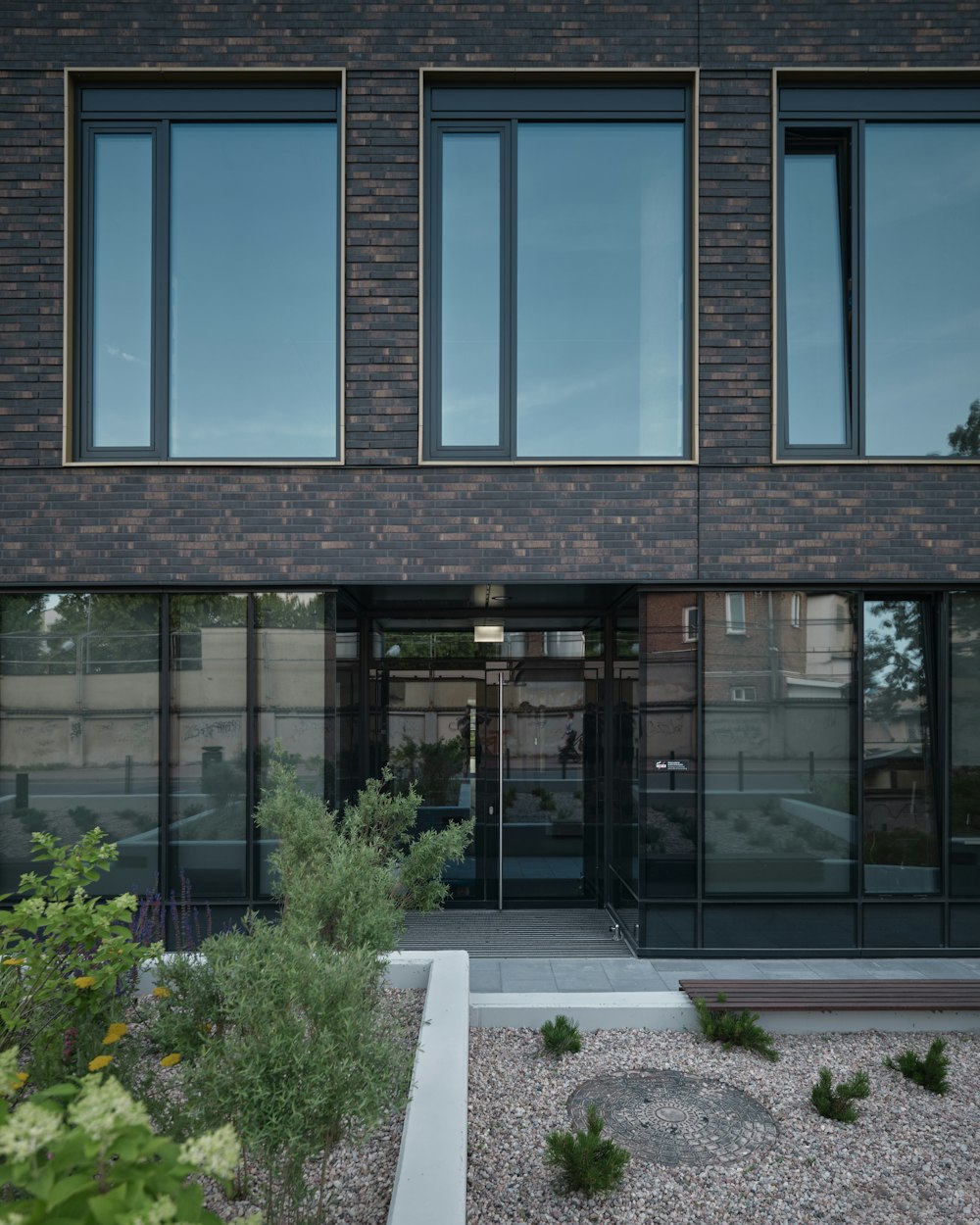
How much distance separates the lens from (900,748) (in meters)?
7.62

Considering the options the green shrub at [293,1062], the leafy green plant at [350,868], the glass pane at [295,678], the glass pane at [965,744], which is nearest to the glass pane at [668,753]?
the leafy green plant at [350,868]

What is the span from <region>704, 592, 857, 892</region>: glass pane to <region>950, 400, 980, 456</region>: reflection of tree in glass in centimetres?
174

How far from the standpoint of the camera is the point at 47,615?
751cm

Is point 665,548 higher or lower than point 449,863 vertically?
higher

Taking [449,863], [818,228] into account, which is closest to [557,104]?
[818,228]

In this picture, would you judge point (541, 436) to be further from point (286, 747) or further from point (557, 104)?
point (286, 747)

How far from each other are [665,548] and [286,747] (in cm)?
389

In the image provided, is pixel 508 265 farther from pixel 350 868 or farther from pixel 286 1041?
pixel 286 1041

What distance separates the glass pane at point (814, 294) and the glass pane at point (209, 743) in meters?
5.57

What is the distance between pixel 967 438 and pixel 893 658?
2.15 meters

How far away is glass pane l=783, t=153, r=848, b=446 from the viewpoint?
7.64 m

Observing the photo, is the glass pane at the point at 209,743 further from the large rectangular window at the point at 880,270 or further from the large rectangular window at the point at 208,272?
the large rectangular window at the point at 880,270

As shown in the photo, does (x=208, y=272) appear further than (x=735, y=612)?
Yes

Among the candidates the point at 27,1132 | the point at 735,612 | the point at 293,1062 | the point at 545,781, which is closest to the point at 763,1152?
the point at 293,1062
